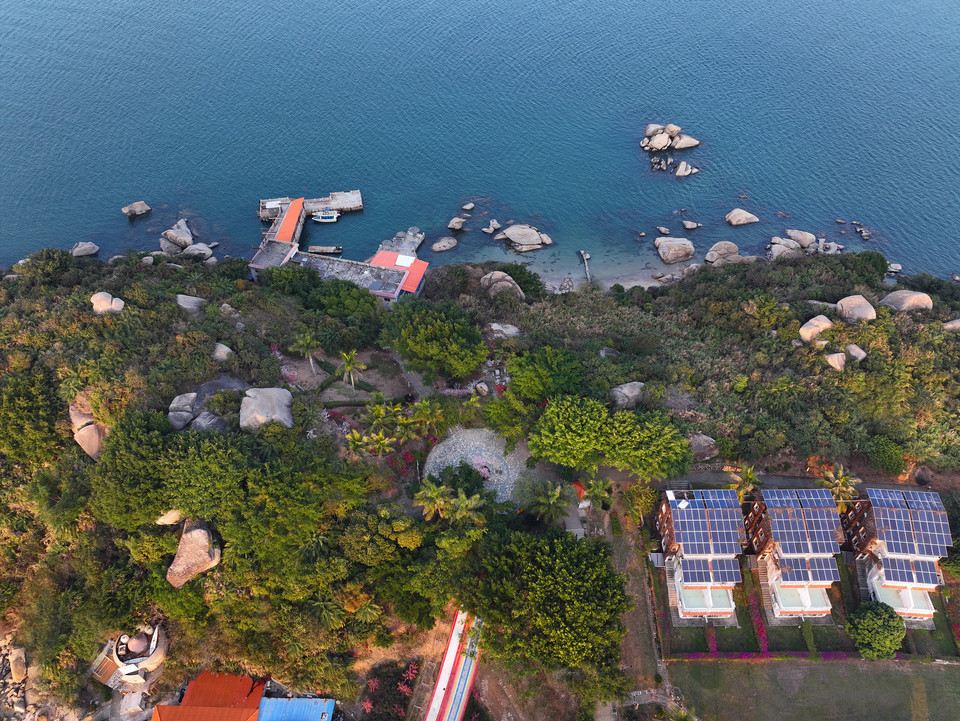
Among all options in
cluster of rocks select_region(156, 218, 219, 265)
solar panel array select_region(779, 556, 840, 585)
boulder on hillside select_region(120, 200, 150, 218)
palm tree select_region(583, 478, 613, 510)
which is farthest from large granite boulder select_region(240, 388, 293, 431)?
boulder on hillside select_region(120, 200, 150, 218)

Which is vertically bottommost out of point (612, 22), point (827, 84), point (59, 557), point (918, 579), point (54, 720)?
point (54, 720)

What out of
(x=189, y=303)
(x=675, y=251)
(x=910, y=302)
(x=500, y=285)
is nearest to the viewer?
(x=189, y=303)

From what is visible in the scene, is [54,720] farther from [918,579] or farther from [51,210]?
[51,210]

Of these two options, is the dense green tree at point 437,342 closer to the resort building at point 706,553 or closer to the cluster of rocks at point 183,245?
the resort building at point 706,553

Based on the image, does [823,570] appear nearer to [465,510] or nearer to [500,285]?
[465,510]

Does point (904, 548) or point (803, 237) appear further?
point (803, 237)

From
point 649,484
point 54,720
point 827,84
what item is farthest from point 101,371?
point 827,84

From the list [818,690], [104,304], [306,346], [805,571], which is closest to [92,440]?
[104,304]
